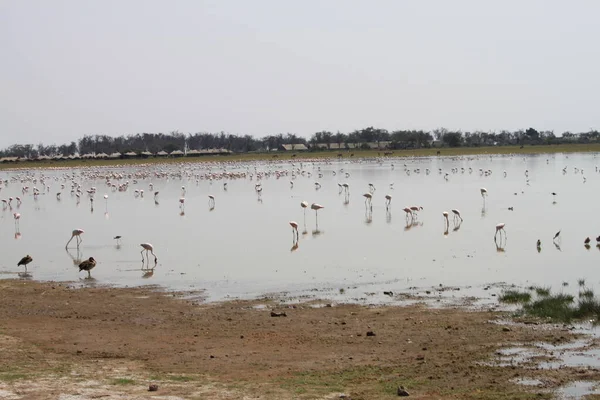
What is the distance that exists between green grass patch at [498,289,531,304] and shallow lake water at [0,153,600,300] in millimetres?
1182

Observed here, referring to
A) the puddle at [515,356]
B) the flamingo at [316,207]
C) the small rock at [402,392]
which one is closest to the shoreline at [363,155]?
the flamingo at [316,207]

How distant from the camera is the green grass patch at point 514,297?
14.4 metres

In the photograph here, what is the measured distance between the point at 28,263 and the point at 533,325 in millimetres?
15138

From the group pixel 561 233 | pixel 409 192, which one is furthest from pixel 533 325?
pixel 409 192

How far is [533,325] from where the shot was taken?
12.4m

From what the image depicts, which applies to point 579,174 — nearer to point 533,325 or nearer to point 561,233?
point 561,233

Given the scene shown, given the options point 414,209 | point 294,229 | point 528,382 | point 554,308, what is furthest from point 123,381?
point 414,209

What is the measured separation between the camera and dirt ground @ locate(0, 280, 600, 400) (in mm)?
9070

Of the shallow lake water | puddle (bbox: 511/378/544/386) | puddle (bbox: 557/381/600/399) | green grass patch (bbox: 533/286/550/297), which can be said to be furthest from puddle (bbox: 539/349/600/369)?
the shallow lake water

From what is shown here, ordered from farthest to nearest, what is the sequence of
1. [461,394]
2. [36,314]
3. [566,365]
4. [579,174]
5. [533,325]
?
[579,174]
[36,314]
[533,325]
[566,365]
[461,394]

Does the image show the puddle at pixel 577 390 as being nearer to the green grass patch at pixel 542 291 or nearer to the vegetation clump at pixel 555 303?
the vegetation clump at pixel 555 303

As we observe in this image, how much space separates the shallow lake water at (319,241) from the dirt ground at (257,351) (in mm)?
2721

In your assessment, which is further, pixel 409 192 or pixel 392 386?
pixel 409 192

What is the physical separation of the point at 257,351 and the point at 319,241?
13747 mm
